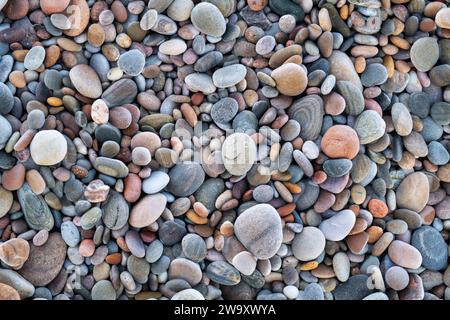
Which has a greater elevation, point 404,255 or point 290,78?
point 290,78

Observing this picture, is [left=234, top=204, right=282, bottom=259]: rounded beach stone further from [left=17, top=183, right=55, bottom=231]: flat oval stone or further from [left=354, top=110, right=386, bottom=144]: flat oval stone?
[left=17, top=183, right=55, bottom=231]: flat oval stone

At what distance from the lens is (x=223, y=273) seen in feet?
2.93

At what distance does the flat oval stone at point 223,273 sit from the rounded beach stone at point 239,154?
18 cm

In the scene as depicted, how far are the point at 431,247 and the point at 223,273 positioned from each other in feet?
1.37

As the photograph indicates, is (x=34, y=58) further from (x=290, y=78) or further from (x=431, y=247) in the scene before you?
(x=431, y=247)

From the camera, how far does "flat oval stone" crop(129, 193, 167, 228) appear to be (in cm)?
90

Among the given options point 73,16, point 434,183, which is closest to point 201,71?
point 73,16

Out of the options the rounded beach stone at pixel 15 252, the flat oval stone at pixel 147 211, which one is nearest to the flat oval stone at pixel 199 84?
the flat oval stone at pixel 147 211

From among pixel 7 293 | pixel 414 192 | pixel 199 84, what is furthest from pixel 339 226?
pixel 7 293

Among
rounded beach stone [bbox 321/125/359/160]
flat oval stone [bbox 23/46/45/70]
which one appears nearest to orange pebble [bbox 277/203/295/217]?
rounded beach stone [bbox 321/125/359/160]

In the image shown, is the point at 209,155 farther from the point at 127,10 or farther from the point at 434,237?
the point at 434,237

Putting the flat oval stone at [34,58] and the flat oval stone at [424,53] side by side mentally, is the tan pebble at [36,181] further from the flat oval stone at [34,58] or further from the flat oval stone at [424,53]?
the flat oval stone at [424,53]

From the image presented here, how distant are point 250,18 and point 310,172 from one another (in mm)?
356

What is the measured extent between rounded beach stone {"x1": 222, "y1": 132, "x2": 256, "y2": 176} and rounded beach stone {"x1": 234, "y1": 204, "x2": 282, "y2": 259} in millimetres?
87
